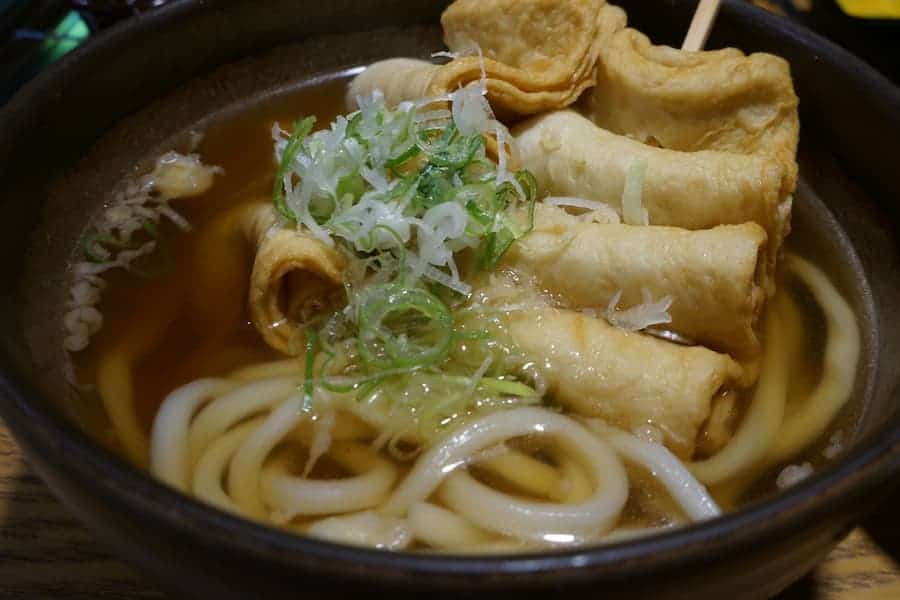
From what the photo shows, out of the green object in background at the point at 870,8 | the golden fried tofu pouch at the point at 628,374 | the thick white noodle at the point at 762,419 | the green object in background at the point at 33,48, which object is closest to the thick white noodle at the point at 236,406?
the golden fried tofu pouch at the point at 628,374

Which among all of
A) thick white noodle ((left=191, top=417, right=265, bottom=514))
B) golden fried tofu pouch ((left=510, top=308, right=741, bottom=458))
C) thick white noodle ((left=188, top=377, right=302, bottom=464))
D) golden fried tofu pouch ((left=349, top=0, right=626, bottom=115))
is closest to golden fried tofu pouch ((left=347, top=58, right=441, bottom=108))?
golden fried tofu pouch ((left=349, top=0, right=626, bottom=115))

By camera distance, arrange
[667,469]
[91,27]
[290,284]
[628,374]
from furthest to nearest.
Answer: [91,27] → [290,284] → [628,374] → [667,469]

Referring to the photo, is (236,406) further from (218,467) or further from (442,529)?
(442,529)

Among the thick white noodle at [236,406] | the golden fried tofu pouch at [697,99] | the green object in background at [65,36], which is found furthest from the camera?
the green object in background at [65,36]

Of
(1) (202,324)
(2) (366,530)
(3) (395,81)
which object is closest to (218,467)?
(2) (366,530)

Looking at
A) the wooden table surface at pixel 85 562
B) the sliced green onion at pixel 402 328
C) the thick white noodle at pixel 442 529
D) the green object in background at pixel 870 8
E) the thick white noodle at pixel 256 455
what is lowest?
the wooden table surface at pixel 85 562

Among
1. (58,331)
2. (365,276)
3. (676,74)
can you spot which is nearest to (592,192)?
(676,74)

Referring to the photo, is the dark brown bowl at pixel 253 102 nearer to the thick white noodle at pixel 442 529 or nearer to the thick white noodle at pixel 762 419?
the thick white noodle at pixel 762 419

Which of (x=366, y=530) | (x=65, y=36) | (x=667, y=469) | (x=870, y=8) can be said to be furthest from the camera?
(x=65, y=36)
